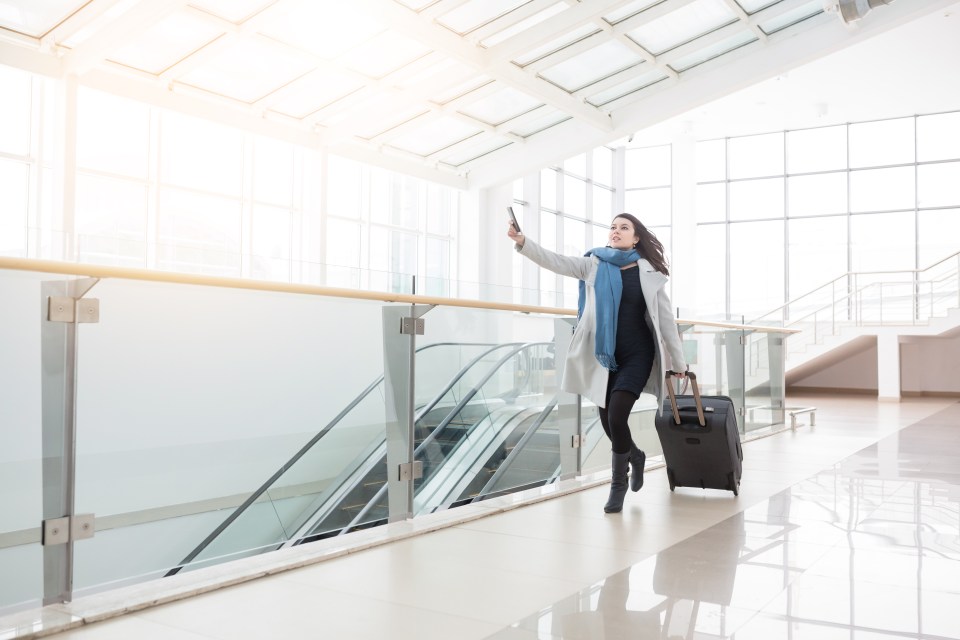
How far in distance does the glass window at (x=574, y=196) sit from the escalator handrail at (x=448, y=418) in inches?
606

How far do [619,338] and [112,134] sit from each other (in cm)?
984

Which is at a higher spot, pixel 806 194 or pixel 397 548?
pixel 806 194

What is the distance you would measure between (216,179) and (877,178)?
596 inches

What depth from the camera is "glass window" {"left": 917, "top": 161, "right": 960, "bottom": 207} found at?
1891cm

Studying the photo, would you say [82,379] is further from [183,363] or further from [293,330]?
[293,330]

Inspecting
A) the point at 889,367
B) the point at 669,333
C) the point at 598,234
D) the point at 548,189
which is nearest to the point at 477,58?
the point at 548,189

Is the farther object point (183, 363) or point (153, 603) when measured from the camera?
point (183, 363)

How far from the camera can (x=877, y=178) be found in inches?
777

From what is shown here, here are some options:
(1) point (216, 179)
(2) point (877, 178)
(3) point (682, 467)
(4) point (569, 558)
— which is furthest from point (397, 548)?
(2) point (877, 178)

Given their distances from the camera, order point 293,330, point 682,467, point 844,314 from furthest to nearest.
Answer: point 844,314, point 682,467, point 293,330

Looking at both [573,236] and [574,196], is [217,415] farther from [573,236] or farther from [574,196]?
[574,196]

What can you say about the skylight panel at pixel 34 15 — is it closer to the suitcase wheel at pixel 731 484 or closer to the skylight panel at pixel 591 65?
the skylight panel at pixel 591 65

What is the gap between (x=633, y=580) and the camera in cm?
278

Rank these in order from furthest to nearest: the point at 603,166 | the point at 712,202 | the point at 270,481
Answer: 1. the point at 712,202
2. the point at 603,166
3. the point at 270,481
